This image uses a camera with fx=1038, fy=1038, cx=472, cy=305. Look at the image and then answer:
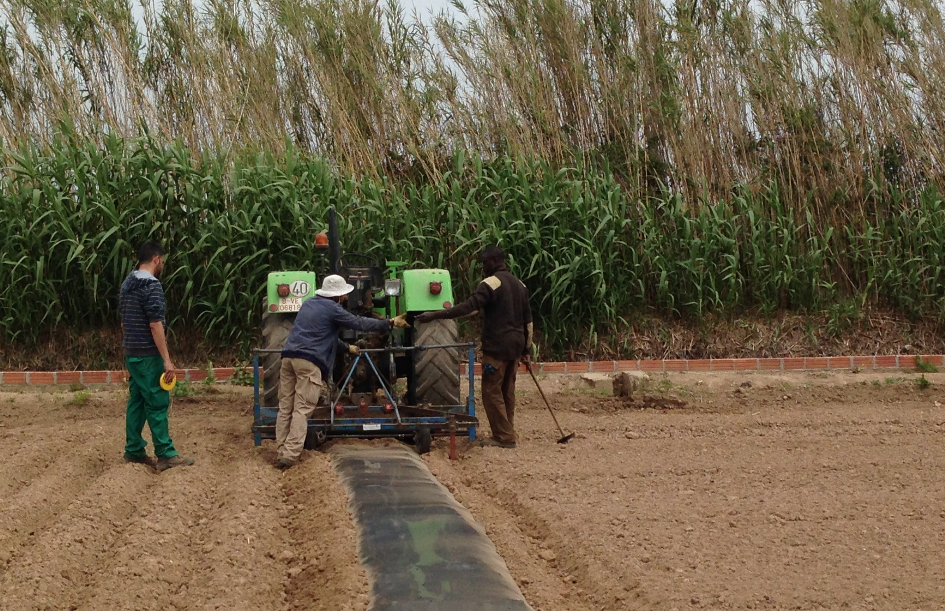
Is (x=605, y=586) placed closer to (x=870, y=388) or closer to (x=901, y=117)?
(x=870, y=388)

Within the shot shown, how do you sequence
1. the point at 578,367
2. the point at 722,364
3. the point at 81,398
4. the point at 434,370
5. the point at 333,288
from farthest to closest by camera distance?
the point at 722,364 → the point at 578,367 → the point at 81,398 → the point at 434,370 → the point at 333,288

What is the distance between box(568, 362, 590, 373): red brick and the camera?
1026 cm

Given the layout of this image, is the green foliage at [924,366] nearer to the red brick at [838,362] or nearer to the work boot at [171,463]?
the red brick at [838,362]

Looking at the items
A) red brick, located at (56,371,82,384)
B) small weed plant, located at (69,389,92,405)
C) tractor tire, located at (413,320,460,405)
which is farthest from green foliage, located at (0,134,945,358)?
tractor tire, located at (413,320,460,405)

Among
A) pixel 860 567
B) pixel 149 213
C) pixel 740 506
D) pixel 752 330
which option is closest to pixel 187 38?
pixel 149 213

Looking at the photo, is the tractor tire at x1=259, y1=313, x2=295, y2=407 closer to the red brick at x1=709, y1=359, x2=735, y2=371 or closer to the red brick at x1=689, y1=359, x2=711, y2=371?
the red brick at x1=689, y1=359, x2=711, y2=371

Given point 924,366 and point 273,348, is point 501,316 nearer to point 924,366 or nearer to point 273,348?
point 273,348

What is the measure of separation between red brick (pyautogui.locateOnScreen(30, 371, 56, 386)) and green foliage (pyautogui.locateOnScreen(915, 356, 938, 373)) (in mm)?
8632

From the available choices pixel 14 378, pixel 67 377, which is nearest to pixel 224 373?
pixel 67 377

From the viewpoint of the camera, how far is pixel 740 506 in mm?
5500

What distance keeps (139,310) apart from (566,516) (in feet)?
10.3

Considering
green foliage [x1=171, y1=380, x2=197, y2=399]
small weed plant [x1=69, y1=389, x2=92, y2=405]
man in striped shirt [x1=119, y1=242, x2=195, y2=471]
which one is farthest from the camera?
green foliage [x1=171, y1=380, x2=197, y2=399]

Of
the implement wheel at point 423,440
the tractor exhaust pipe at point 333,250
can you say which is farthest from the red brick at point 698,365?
the tractor exhaust pipe at point 333,250

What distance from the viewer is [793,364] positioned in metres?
A: 10.6
